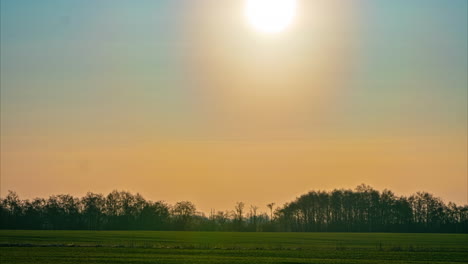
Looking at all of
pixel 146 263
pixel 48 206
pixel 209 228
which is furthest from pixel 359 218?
pixel 146 263

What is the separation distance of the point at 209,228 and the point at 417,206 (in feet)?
213

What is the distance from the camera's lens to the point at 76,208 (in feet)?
603

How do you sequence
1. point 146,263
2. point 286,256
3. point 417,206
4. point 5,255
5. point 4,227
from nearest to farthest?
point 146,263
point 5,255
point 286,256
point 4,227
point 417,206

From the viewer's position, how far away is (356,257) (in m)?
56.8

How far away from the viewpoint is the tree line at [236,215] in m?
178

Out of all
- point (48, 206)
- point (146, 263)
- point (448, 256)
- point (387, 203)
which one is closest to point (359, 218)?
Result: point (387, 203)

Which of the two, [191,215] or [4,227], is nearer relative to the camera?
[4,227]

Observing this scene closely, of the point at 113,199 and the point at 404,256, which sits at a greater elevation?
the point at 113,199

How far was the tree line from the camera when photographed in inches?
6998

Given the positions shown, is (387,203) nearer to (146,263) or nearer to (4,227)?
(4,227)

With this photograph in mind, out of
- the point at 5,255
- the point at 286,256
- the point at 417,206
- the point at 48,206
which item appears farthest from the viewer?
the point at 417,206

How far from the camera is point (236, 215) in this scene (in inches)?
7771

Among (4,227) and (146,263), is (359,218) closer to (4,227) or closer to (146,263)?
(4,227)

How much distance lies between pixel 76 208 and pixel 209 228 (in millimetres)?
40845
